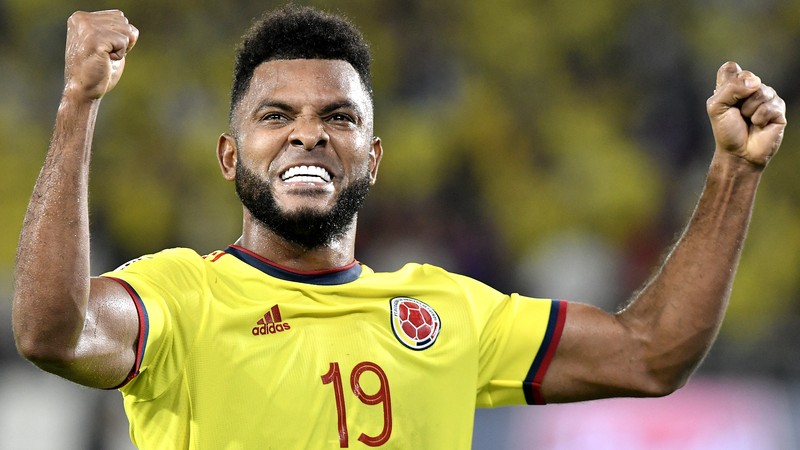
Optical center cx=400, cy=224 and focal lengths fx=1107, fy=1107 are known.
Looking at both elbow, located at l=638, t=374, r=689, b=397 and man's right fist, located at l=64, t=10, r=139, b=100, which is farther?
elbow, located at l=638, t=374, r=689, b=397

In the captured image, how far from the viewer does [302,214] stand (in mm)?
3059

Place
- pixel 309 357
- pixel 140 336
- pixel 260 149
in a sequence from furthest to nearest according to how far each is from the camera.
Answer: pixel 260 149 < pixel 309 357 < pixel 140 336

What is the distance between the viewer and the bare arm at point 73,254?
2289 millimetres

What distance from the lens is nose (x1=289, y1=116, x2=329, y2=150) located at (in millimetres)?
3035

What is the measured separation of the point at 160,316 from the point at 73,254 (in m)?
0.38

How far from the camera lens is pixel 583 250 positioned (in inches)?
275

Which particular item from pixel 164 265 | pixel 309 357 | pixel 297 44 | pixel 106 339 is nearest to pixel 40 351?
pixel 106 339

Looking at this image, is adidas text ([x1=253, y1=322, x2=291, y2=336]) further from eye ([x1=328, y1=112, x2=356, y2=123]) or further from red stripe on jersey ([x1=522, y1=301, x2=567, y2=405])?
red stripe on jersey ([x1=522, y1=301, x2=567, y2=405])

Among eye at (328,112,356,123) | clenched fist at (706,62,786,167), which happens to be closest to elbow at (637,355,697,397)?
clenched fist at (706,62,786,167)

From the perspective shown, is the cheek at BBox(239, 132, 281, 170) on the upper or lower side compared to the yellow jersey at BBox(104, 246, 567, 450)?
upper

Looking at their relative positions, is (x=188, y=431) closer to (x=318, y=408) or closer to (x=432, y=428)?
(x=318, y=408)

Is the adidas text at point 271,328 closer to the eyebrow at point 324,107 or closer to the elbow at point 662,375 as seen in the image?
the eyebrow at point 324,107

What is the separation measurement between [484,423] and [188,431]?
9.45 ft

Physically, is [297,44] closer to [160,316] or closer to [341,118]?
[341,118]
